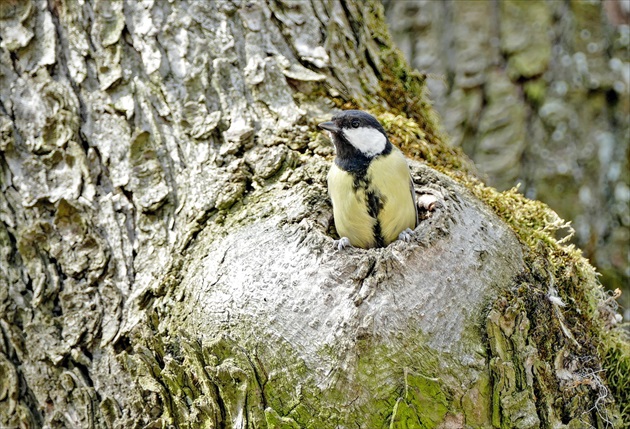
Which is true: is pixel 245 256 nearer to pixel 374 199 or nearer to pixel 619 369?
pixel 374 199

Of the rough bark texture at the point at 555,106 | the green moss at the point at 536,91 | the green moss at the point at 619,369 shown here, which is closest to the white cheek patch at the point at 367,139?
the green moss at the point at 619,369

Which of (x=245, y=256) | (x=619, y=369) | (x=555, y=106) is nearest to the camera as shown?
(x=245, y=256)

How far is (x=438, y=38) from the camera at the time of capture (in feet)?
13.3

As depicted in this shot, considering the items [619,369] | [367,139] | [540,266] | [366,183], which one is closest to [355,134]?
[367,139]

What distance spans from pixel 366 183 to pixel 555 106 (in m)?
2.02

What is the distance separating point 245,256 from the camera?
74.5 inches

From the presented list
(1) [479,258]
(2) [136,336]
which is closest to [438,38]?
(1) [479,258]

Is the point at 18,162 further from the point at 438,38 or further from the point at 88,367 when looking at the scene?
the point at 438,38

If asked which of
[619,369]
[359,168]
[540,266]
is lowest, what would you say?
[619,369]

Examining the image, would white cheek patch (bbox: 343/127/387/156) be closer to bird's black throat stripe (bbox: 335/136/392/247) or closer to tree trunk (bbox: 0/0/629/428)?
bird's black throat stripe (bbox: 335/136/392/247)

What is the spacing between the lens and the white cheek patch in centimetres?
214

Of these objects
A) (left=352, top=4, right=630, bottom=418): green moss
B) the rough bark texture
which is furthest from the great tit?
the rough bark texture

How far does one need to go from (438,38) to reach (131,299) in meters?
2.70

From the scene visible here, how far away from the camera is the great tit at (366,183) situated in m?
2.08
